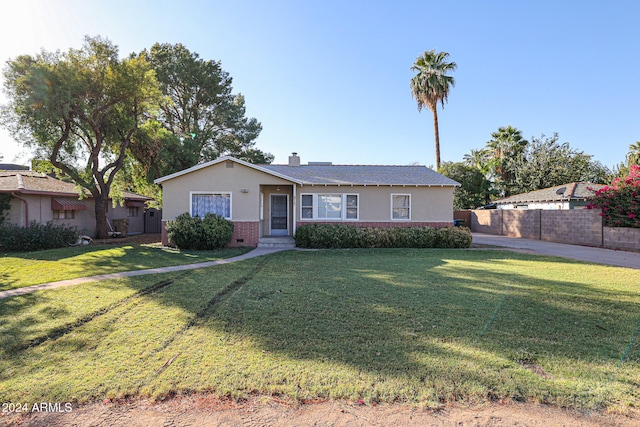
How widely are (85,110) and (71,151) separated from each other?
380 cm

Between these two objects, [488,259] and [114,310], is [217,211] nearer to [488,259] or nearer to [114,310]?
[114,310]

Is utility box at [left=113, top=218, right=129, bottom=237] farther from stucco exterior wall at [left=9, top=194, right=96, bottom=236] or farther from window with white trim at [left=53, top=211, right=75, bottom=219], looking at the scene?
window with white trim at [left=53, top=211, right=75, bottom=219]

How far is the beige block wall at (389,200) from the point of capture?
602 inches

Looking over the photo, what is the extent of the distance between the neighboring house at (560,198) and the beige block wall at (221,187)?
60.1 feet

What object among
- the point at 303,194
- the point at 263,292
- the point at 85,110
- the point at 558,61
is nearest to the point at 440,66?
the point at 558,61

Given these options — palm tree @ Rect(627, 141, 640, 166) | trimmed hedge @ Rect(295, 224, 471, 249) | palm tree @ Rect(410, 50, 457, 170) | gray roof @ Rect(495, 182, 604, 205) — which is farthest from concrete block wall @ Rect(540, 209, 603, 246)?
palm tree @ Rect(627, 141, 640, 166)

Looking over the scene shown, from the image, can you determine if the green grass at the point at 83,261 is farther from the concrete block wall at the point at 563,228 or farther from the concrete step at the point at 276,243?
the concrete block wall at the point at 563,228

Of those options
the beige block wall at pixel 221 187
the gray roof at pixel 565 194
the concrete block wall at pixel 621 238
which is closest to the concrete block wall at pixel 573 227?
the concrete block wall at pixel 621 238

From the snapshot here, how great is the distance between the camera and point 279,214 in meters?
16.2

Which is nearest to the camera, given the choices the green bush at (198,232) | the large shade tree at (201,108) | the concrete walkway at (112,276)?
the concrete walkway at (112,276)

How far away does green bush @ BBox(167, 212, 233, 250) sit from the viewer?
1246 cm

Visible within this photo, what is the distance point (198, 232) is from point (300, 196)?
5.10 metres

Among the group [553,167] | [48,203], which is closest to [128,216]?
[48,203]

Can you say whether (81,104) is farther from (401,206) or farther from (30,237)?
(401,206)
